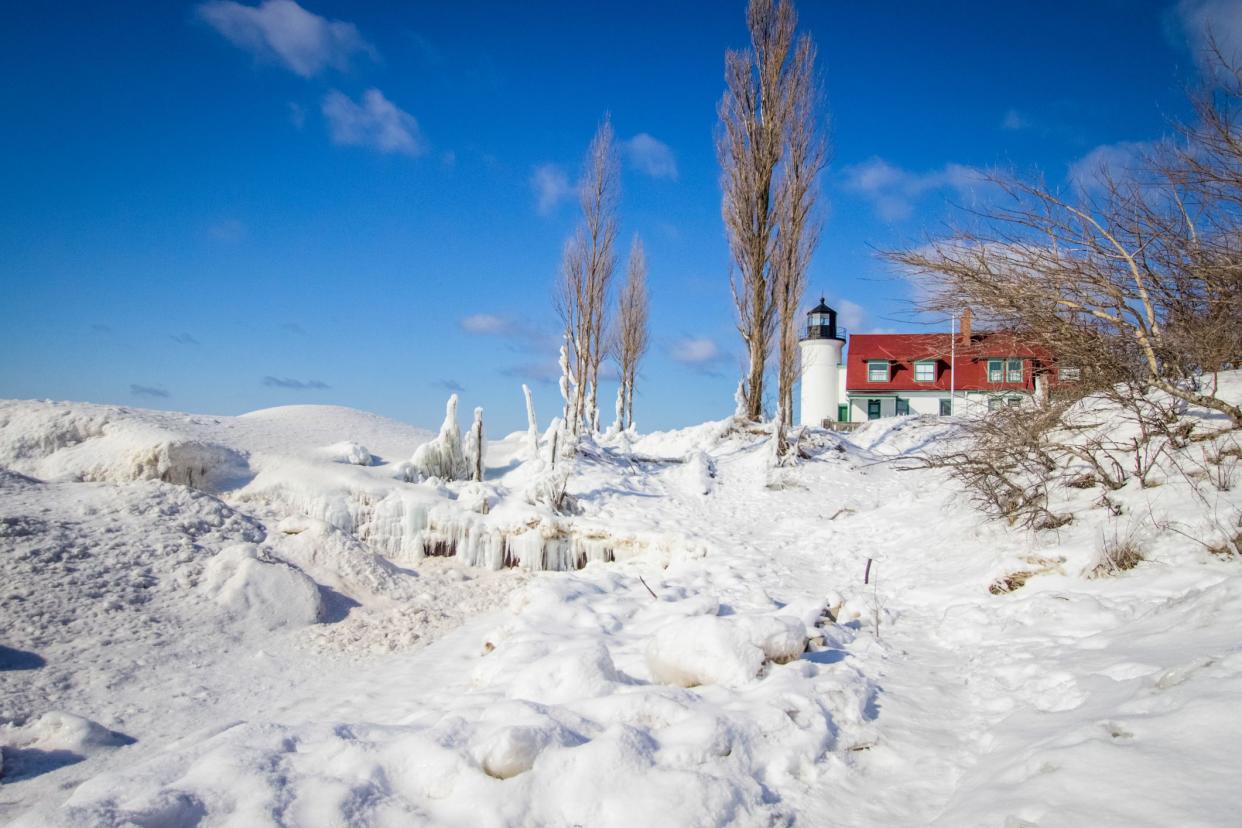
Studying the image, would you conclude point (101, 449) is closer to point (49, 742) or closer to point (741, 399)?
point (49, 742)

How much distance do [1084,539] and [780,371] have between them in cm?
1253

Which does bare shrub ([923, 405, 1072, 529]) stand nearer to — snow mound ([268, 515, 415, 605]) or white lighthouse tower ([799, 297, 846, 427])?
snow mound ([268, 515, 415, 605])

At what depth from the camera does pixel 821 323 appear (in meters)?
32.9

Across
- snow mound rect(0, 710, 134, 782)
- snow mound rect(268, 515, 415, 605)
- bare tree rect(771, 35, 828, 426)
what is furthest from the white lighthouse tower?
snow mound rect(0, 710, 134, 782)

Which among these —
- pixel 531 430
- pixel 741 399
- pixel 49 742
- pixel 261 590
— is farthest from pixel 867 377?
pixel 49 742

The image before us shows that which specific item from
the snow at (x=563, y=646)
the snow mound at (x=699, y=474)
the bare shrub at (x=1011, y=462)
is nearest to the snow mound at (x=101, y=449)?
the snow at (x=563, y=646)

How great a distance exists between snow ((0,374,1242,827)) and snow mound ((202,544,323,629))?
29 mm

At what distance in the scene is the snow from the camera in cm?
264

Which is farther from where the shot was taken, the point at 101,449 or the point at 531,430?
the point at 531,430

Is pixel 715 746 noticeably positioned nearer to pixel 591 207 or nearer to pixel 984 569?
pixel 984 569

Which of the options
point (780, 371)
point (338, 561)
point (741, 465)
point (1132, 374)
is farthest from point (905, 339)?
point (338, 561)

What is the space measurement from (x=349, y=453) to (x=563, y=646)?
713 centimetres

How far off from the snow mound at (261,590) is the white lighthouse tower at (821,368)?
2829 cm

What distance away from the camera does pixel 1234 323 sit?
667 cm
